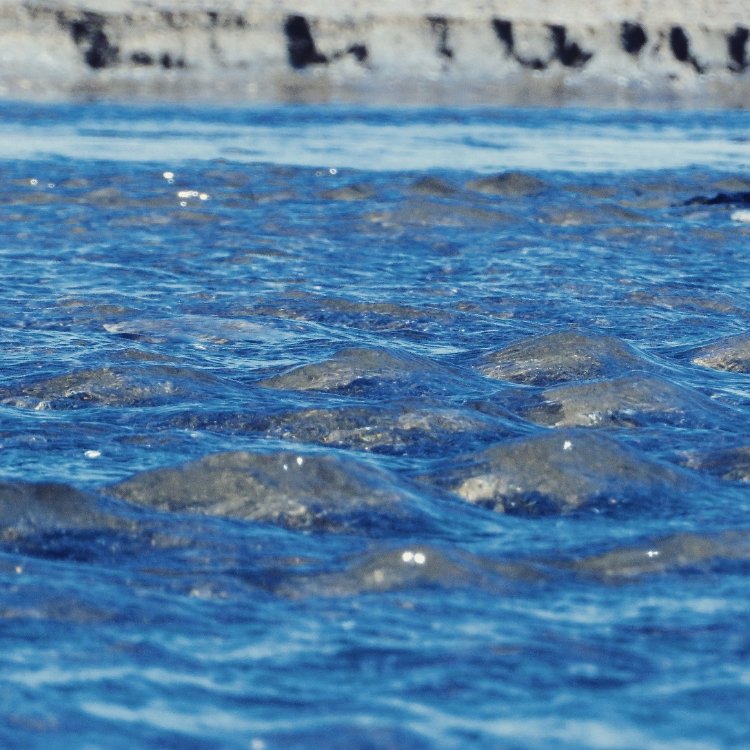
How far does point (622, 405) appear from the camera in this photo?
18.3 feet

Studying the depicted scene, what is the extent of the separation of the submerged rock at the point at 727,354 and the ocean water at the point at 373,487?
0.02 meters

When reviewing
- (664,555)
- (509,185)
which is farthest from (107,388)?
(509,185)

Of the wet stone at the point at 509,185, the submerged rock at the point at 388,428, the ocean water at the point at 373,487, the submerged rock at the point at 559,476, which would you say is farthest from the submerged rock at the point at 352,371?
the wet stone at the point at 509,185

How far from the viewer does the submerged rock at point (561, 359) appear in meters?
6.20

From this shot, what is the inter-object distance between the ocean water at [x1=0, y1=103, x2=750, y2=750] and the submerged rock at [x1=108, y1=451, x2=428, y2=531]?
11 millimetres

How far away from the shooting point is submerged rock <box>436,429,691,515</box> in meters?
4.55

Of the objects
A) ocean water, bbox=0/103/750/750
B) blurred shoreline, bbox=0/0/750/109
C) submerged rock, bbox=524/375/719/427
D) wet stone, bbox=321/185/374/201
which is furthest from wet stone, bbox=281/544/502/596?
blurred shoreline, bbox=0/0/750/109

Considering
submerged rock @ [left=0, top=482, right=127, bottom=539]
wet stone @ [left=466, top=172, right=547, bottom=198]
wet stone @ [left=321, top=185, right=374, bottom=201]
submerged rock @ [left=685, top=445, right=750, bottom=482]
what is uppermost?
submerged rock @ [left=0, top=482, right=127, bottom=539]

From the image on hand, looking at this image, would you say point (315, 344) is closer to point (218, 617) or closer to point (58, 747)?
point (218, 617)

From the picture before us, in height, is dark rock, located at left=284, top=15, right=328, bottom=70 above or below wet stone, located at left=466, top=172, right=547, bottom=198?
above

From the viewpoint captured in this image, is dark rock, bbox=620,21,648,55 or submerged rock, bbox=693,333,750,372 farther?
dark rock, bbox=620,21,648,55

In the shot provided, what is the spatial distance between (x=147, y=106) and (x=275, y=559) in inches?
766

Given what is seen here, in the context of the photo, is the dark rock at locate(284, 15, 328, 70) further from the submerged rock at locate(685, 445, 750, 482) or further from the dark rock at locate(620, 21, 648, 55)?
the submerged rock at locate(685, 445, 750, 482)

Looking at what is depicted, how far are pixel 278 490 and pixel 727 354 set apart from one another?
9.33 feet
